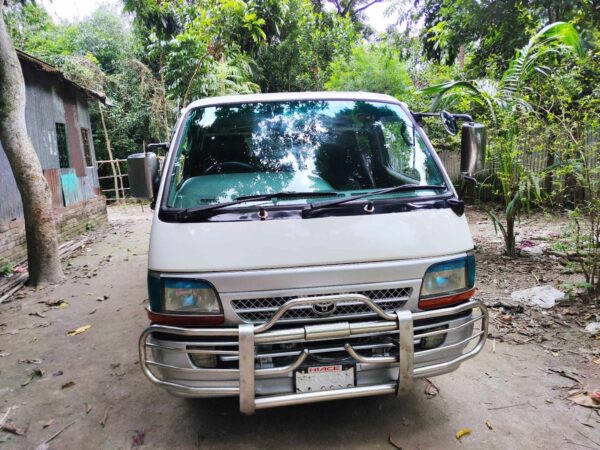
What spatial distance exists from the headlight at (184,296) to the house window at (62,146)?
30.3 ft

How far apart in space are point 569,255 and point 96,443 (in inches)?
220

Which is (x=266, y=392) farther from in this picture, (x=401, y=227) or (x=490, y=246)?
(x=490, y=246)

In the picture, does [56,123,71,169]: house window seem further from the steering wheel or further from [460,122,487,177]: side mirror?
[460,122,487,177]: side mirror

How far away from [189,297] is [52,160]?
884cm

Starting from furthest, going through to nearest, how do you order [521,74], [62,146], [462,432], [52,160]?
[62,146] → [52,160] → [521,74] → [462,432]

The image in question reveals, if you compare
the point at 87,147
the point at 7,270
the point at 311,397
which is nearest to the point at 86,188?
the point at 87,147

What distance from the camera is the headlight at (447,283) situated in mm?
2398

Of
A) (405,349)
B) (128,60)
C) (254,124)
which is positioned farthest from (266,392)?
(128,60)

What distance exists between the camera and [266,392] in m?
2.25

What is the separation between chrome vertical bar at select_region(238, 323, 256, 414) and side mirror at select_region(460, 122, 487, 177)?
6.52ft

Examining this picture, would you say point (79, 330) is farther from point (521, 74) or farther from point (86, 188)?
point (86, 188)

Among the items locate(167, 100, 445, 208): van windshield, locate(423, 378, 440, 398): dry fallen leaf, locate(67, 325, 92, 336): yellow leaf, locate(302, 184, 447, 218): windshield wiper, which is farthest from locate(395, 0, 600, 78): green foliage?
locate(67, 325, 92, 336): yellow leaf

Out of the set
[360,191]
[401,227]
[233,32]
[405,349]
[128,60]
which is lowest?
[405,349]

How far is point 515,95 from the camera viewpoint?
17.6 ft
